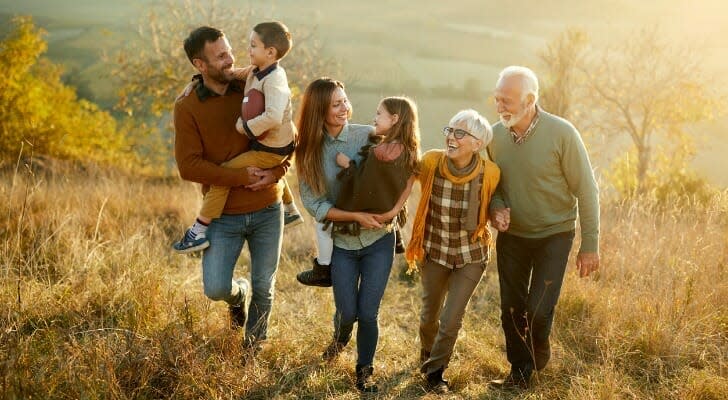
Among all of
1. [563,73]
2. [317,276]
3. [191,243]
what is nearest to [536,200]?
[317,276]

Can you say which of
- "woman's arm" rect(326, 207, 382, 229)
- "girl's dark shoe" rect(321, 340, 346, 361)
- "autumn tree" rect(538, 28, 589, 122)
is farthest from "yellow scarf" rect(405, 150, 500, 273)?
"autumn tree" rect(538, 28, 589, 122)

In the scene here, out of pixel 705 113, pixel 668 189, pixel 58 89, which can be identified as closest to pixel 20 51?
pixel 58 89

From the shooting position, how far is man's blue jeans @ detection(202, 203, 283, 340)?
3.77 meters

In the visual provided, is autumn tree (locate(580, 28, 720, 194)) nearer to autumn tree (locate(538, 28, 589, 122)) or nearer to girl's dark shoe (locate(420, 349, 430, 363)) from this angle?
autumn tree (locate(538, 28, 589, 122))

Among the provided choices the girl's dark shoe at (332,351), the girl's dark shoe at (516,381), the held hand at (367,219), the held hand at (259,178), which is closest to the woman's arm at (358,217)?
the held hand at (367,219)

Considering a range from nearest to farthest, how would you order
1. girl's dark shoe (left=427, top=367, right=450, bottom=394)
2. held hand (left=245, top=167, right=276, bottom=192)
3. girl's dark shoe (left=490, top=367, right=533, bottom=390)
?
held hand (left=245, top=167, right=276, bottom=192) → girl's dark shoe (left=427, top=367, right=450, bottom=394) → girl's dark shoe (left=490, top=367, right=533, bottom=390)

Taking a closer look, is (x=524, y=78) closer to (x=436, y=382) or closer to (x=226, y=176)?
(x=226, y=176)

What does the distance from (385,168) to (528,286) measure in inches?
55.8

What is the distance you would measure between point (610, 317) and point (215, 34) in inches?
144

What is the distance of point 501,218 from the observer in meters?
3.50

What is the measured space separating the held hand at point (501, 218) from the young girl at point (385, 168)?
0.55 metres

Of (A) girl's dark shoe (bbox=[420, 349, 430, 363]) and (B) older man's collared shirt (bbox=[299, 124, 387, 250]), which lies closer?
(B) older man's collared shirt (bbox=[299, 124, 387, 250])

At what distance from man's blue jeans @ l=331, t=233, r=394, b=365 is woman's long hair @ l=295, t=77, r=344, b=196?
1.49 feet

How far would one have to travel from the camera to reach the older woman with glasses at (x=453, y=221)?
11.3 feet
